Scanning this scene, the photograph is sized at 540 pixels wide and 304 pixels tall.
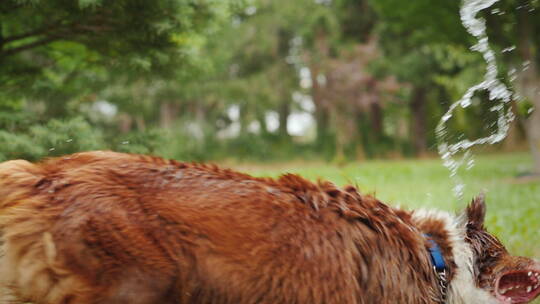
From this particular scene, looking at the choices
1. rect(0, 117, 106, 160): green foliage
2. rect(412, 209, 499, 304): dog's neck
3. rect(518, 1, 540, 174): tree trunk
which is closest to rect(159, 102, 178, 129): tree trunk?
rect(518, 1, 540, 174): tree trunk

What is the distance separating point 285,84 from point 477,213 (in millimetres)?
26686

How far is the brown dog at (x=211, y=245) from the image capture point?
2.14 meters

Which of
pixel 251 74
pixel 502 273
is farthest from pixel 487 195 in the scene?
pixel 251 74

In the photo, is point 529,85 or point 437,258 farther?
point 529,85

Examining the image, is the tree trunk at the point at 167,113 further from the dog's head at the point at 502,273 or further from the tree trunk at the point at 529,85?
the dog's head at the point at 502,273

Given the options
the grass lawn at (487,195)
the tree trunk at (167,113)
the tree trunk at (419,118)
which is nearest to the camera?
the grass lawn at (487,195)

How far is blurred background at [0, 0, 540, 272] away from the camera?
5.99 m

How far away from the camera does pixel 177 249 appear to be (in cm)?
221

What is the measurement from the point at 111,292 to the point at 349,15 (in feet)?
93.6

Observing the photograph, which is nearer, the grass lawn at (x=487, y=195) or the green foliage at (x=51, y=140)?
the green foliage at (x=51, y=140)

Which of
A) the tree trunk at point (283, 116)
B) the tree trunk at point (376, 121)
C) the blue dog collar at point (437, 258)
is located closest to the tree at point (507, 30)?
the blue dog collar at point (437, 258)

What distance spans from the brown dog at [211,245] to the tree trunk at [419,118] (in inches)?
1071

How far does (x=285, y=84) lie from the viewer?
2925 centimetres

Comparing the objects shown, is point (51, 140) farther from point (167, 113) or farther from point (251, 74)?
point (167, 113)
